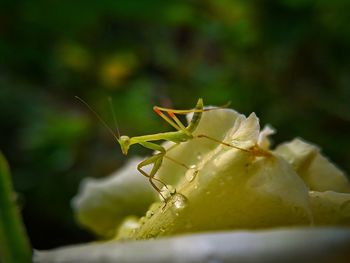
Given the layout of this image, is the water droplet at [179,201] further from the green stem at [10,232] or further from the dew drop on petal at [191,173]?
the green stem at [10,232]

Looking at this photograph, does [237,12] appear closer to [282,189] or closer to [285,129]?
[285,129]

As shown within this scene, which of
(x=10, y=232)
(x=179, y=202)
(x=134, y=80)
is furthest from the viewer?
(x=134, y=80)

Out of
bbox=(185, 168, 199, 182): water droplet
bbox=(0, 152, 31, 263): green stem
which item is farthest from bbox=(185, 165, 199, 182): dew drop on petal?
bbox=(0, 152, 31, 263): green stem

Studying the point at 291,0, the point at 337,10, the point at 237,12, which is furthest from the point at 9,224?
the point at 237,12

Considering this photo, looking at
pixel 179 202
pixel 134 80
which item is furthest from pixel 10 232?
pixel 134 80

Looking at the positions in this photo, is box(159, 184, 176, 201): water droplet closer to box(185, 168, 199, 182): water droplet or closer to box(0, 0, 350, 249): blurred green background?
box(185, 168, 199, 182): water droplet

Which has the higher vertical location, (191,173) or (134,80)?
(191,173)

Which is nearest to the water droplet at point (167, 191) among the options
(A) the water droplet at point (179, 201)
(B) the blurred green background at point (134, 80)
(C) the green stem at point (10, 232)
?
(A) the water droplet at point (179, 201)

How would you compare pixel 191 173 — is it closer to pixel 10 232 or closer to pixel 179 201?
pixel 179 201
